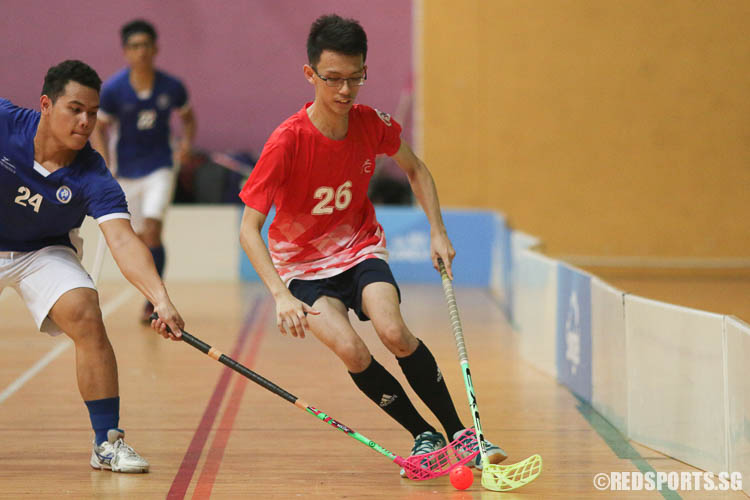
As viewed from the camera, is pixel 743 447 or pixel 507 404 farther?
pixel 507 404

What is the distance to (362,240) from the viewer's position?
3760 millimetres

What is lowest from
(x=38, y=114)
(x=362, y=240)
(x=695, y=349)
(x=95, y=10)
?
(x=695, y=349)

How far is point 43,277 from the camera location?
3592 mm

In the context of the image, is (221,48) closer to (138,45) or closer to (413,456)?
(138,45)

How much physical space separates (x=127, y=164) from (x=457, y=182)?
16.3 ft

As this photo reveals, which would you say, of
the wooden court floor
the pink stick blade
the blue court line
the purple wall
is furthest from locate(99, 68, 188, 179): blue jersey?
the purple wall

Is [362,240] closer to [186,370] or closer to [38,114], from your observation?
[38,114]

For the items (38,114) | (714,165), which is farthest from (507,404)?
(714,165)

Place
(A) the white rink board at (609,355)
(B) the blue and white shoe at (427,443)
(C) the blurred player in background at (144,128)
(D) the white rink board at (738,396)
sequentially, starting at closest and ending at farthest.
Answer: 1. (D) the white rink board at (738,396)
2. (B) the blue and white shoe at (427,443)
3. (A) the white rink board at (609,355)
4. (C) the blurred player in background at (144,128)

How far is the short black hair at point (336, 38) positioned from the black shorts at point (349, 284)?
748mm

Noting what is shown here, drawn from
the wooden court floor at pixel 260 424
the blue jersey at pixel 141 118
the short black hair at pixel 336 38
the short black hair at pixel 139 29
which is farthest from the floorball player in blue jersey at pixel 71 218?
the blue jersey at pixel 141 118

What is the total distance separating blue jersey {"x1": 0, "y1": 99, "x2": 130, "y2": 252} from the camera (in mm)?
3518

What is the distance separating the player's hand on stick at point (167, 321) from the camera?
3.29 meters

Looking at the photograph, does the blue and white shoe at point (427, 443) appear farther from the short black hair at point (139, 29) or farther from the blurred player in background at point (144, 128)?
the short black hair at point (139, 29)
